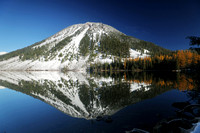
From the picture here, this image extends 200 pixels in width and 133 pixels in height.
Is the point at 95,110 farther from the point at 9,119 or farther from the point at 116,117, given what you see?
the point at 9,119

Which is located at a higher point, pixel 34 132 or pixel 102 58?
pixel 102 58

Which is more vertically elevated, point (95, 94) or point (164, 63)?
point (164, 63)

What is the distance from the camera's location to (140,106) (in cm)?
1895

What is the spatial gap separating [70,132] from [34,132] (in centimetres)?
377

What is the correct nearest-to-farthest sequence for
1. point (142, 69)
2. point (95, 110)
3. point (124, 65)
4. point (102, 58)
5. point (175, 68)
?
point (95, 110), point (175, 68), point (142, 69), point (124, 65), point (102, 58)

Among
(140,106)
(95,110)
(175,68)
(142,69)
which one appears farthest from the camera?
(142,69)

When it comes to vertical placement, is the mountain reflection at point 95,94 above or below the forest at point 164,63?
below

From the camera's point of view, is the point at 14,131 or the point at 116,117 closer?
the point at 14,131

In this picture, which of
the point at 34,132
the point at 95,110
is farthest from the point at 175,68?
the point at 34,132

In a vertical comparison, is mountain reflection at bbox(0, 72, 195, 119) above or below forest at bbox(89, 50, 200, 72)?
below

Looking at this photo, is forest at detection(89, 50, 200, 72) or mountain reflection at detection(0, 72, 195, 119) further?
forest at detection(89, 50, 200, 72)

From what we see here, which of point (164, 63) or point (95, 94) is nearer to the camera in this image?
point (95, 94)

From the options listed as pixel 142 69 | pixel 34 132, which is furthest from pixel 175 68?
pixel 34 132

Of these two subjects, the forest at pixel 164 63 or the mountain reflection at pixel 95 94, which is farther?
the forest at pixel 164 63
